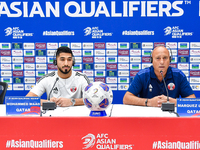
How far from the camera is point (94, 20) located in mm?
3146

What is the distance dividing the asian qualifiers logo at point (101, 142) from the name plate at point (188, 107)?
427 mm

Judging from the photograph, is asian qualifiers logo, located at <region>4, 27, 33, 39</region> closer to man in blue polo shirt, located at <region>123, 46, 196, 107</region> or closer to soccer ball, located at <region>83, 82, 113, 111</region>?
man in blue polo shirt, located at <region>123, 46, 196, 107</region>

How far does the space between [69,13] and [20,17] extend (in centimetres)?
79

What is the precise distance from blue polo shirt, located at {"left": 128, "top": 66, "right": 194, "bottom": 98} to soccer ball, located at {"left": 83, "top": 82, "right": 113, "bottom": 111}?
0.88 meters

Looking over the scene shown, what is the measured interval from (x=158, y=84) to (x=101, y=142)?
1.16m

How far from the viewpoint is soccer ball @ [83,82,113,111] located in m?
1.24

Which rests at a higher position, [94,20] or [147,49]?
[94,20]

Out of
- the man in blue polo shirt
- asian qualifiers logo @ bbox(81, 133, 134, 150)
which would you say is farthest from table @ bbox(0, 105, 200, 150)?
the man in blue polo shirt

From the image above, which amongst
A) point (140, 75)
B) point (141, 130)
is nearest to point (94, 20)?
point (140, 75)

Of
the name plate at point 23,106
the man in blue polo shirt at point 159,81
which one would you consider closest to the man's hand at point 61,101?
the name plate at point 23,106

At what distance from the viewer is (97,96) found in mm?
1242

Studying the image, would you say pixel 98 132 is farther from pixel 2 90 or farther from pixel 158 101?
pixel 2 90

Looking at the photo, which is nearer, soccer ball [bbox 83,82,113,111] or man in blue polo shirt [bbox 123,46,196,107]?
soccer ball [bbox 83,82,113,111]

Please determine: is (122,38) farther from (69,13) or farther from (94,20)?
(69,13)
